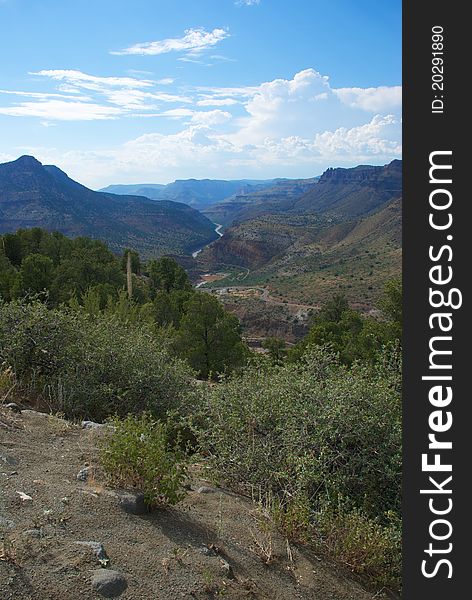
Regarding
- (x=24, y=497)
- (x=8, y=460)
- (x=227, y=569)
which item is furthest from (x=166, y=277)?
(x=227, y=569)

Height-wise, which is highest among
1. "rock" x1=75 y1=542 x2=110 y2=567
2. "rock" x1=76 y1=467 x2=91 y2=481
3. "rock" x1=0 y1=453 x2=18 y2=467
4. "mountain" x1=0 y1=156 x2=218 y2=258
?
"mountain" x1=0 y1=156 x2=218 y2=258

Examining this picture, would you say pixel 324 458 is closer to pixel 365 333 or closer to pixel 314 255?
pixel 365 333

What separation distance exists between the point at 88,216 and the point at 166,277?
110668 millimetres

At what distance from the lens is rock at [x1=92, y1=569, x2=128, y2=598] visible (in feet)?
11.3

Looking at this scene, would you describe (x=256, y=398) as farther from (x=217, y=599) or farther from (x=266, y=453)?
(x=217, y=599)

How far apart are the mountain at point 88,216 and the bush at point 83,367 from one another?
108 metres

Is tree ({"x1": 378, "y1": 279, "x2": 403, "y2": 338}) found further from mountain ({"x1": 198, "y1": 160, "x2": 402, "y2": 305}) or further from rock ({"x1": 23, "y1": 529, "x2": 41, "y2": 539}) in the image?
mountain ({"x1": 198, "y1": 160, "x2": 402, "y2": 305})

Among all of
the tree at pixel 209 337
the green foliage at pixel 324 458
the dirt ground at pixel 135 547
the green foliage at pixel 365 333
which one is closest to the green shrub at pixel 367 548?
the green foliage at pixel 324 458

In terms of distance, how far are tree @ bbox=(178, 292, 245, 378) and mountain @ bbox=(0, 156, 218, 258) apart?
9534 cm

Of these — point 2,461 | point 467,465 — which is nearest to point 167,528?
point 2,461

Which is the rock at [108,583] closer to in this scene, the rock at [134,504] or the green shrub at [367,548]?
the rock at [134,504]

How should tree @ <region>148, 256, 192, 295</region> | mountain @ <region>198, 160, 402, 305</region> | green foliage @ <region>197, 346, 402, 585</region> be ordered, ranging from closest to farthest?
green foliage @ <region>197, 346, 402, 585</region> → tree @ <region>148, 256, 192, 295</region> → mountain @ <region>198, 160, 402, 305</region>

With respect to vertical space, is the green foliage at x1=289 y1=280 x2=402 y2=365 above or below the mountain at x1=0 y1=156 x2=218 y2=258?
below

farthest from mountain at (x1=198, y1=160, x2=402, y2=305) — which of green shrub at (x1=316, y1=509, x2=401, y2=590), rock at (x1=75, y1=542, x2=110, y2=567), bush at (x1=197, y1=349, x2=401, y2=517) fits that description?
rock at (x1=75, y1=542, x2=110, y2=567)
